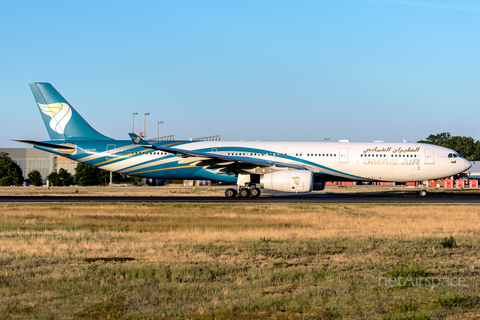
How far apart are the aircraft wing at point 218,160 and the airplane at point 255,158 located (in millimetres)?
118

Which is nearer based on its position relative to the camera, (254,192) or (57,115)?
(254,192)

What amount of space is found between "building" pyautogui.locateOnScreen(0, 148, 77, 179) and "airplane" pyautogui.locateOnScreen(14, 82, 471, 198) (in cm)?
8142

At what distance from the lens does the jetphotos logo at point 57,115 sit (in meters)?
31.8

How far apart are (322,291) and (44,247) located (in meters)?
6.82

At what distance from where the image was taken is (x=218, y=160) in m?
28.2

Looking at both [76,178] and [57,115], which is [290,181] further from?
[76,178]

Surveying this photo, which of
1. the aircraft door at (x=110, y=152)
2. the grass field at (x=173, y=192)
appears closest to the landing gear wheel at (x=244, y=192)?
the grass field at (x=173, y=192)

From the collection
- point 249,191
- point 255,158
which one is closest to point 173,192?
point 249,191

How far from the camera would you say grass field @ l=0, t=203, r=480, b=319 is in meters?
6.16

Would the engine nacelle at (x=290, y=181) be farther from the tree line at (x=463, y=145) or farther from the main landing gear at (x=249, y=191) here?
the tree line at (x=463, y=145)

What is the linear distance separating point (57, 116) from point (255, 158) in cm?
1372

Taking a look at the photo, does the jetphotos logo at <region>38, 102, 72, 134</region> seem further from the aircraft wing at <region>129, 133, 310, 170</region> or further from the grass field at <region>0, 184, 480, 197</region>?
the aircraft wing at <region>129, 133, 310, 170</region>

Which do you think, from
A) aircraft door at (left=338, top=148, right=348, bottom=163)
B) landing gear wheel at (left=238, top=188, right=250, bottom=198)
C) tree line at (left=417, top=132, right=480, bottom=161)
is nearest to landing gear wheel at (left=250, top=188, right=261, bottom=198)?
landing gear wheel at (left=238, top=188, right=250, bottom=198)

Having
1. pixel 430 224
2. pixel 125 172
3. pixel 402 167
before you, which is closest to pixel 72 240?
pixel 430 224
